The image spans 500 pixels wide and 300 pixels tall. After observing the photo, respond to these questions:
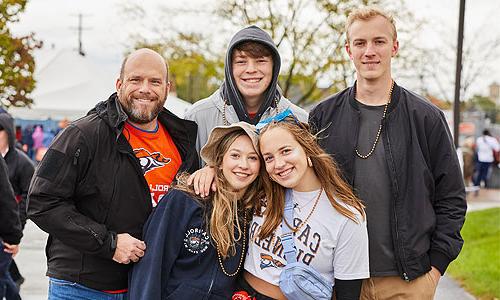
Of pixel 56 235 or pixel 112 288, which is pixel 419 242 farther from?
pixel 56 235

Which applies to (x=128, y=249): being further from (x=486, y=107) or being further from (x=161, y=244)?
(x=486, y=107)

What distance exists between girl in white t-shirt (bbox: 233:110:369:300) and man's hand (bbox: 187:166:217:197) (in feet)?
1.00

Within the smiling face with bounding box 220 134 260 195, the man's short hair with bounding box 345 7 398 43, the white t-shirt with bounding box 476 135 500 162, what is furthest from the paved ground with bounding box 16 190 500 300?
the white t-shirt with bounding box 476 135 500 162

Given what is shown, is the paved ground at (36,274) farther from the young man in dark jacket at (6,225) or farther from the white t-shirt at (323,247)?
the white t-shirt at (323,247)

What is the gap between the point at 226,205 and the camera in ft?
11.2

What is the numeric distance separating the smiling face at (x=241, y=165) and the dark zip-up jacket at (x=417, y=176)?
0.48 metres

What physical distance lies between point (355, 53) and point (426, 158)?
0.73m

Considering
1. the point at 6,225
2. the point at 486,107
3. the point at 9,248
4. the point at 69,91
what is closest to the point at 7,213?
the point at 6,225

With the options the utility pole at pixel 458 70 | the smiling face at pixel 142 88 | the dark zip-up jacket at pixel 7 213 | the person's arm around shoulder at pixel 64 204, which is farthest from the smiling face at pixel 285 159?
the utility pole at pixel 458 70

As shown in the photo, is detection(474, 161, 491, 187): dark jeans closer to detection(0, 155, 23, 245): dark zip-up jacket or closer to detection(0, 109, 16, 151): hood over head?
detection(0, 109, 16, 151): hood over head

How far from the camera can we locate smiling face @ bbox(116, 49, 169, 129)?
141 inches

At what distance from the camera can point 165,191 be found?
11.8 feet

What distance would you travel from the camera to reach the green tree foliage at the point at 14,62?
20.2 m

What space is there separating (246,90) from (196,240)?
1.14 m
